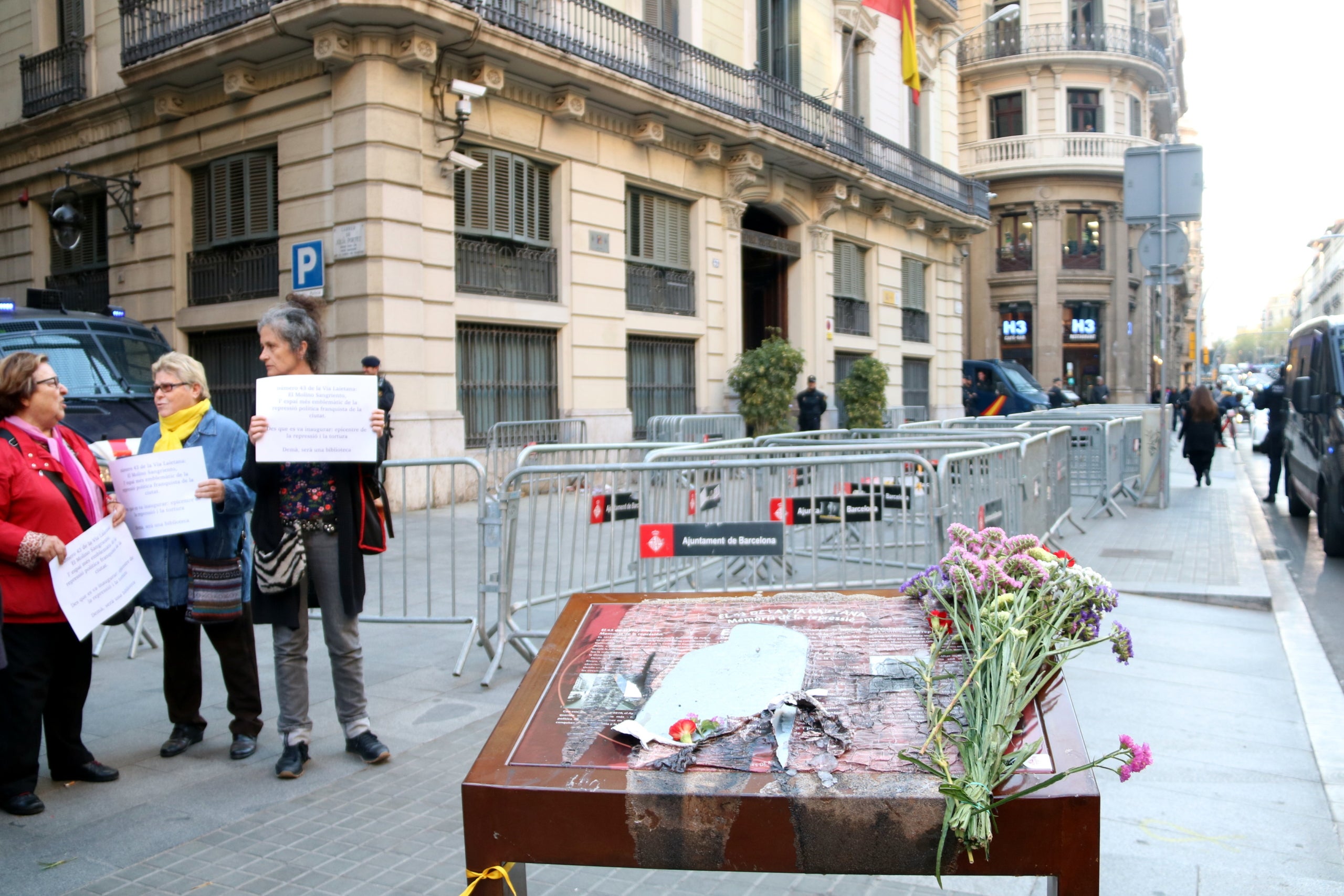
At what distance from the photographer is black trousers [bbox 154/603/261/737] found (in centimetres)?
494

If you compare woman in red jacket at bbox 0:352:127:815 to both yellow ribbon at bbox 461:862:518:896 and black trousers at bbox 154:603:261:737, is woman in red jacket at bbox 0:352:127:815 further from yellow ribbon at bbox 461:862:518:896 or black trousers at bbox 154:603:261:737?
yellow ribbon at bbox 461:862:518:896

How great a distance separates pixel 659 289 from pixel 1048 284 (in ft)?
90.6

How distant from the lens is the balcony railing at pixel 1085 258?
42.7 metres

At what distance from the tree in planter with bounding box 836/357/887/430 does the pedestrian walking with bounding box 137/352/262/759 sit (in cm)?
1883

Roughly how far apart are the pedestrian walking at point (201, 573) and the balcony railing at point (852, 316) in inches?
825

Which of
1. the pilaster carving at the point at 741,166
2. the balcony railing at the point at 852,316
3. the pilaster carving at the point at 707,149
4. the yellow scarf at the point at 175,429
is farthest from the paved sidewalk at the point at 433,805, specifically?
the balcony railing at the point at 852,316

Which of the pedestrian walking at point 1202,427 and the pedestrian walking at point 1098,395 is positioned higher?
the pedestrian walking at point 1098,395

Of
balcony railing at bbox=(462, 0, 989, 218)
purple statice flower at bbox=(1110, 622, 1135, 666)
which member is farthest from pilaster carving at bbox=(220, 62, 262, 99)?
purple statice flower at bbox=(1110, 622, 1135, 666)

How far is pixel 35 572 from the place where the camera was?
4309 millimetres

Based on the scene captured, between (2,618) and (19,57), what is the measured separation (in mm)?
19389

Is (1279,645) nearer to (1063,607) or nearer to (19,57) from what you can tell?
(1063,607)

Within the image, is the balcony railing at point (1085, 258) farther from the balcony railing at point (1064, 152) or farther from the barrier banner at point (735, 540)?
the barrier banner at point (735, 540)

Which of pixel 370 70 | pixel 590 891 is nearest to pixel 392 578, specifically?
pixel 590 891

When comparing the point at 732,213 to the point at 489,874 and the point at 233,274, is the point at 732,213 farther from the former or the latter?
the point at 489,874
